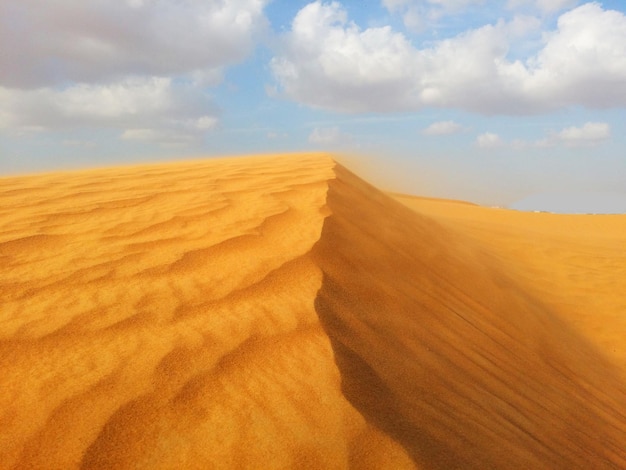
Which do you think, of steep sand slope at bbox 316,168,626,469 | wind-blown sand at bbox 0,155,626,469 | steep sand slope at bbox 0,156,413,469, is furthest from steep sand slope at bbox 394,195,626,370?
steep sand slope at bbox 0,156,413,469

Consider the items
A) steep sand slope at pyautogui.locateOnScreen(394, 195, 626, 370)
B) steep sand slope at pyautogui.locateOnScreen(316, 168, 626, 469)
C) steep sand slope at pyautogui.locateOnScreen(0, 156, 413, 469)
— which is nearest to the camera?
steep sand slope at pyautogui.locateOnScreen(0, 156, 413, 469)

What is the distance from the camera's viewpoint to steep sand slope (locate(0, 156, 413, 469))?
1404 millimetres

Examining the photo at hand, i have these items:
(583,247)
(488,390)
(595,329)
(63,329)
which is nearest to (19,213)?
(63,329)

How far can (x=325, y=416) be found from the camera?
1.55 metres

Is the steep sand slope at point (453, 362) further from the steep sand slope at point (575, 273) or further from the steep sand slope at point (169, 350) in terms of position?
the steep sand slope at point (575, 273)

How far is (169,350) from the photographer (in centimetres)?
179

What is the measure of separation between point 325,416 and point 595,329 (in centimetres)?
412

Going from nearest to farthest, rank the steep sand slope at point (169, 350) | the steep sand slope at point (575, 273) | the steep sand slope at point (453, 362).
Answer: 1. the steep sand slope at point (169, 350)
2. the steep sand slope at point (453, 362)
3. the steep sand slope at point (575, 273)

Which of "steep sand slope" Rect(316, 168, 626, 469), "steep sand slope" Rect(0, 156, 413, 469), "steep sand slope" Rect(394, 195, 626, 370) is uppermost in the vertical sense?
"steep sand slope" Rect(0, 156, 413, 469)

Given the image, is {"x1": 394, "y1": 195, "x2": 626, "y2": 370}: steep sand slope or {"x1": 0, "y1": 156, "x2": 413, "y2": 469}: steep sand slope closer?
{"x1": 0, "y1": 156, "x2": 413, "y2": 469}: steep sand slope

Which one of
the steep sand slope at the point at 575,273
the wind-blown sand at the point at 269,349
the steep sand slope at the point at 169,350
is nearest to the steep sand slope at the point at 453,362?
the wind-blown sand at the point at 269,349

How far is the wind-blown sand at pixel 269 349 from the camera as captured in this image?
1.45 meters

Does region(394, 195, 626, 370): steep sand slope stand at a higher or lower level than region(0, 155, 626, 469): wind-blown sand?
lower

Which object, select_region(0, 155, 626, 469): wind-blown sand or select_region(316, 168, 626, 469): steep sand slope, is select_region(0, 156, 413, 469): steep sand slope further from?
select_region(316, 168, 626, 469): steep sand slope
